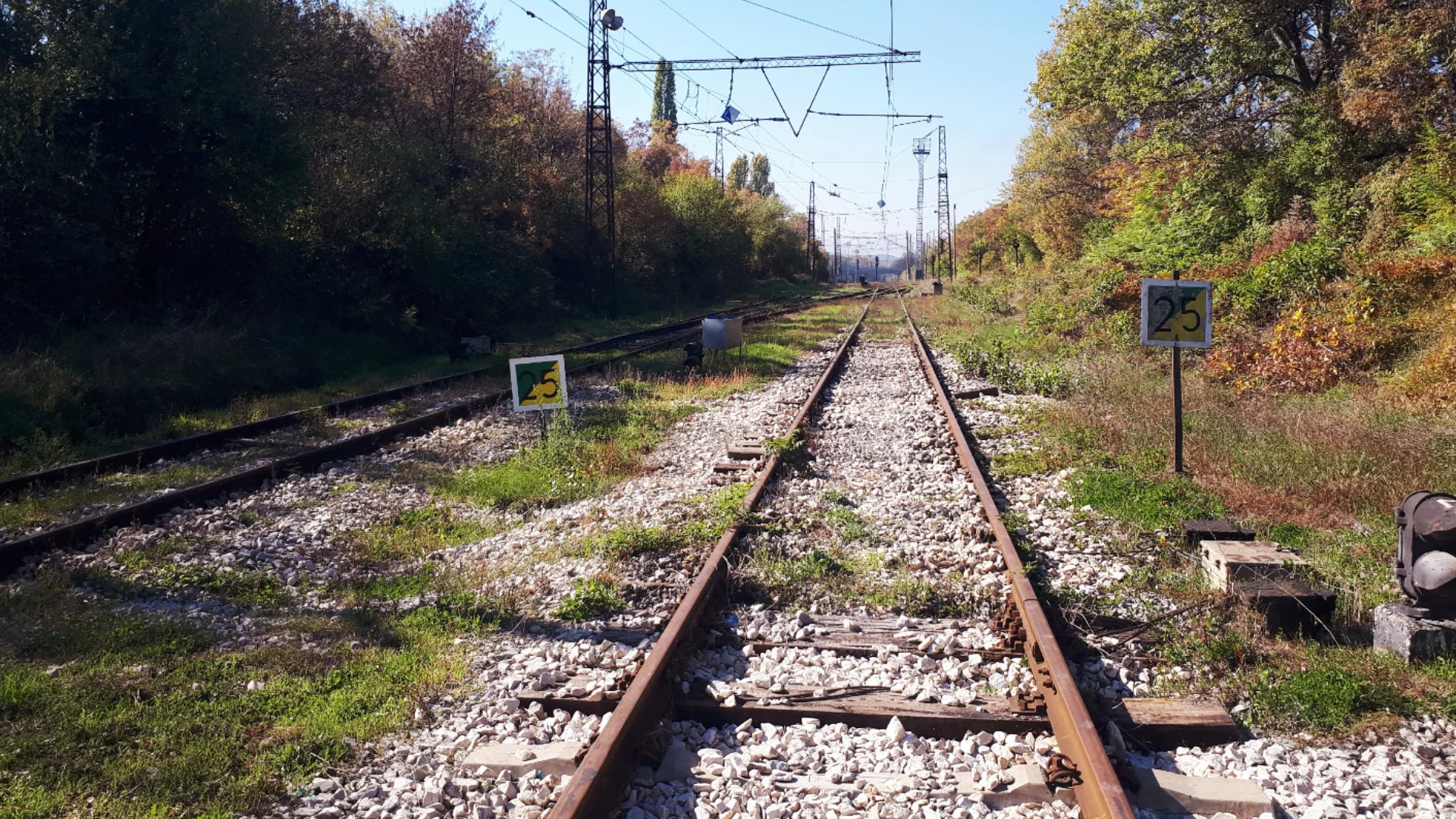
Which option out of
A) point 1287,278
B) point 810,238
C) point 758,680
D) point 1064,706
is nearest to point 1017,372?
point 1287,278

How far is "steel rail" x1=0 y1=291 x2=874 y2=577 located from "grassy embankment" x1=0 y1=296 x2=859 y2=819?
62cm

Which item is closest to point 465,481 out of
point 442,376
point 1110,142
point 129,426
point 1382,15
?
point 129,426

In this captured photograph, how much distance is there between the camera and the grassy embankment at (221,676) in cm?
372

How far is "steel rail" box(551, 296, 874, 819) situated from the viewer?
10.9 ft

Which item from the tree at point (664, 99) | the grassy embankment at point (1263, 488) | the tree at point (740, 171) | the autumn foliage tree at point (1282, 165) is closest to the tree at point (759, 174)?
the tree at point (740, 171)

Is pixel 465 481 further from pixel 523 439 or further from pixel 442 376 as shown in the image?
pixel 442 376

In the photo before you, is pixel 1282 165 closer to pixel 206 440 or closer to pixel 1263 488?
pixel 1263 488

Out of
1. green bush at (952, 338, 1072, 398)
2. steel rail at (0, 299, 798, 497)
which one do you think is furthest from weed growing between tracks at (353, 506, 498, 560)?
green bush at (952, 338, 1072, 398)

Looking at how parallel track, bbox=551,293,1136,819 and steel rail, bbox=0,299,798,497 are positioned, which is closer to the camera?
parallel track, bbox=551,293,1136,819

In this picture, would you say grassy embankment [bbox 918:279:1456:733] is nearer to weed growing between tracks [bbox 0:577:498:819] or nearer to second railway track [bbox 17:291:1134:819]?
second railway track [bbox 17:291:1134:819]

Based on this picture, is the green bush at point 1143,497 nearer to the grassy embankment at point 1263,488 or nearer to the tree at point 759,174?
the grassy embankment at point 1263,488

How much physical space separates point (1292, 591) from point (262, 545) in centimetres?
663

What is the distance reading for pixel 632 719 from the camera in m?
3.87

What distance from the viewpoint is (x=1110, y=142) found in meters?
43.7
